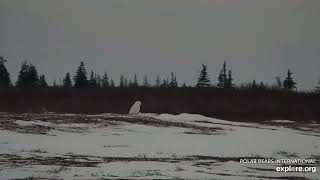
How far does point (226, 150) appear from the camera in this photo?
75.2ft

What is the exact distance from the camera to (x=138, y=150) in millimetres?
22000

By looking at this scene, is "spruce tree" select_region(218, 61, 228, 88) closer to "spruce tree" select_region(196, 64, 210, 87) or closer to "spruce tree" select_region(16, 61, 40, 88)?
"spruce tree" select_region(196, 64, 210, 87)

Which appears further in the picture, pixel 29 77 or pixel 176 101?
pixel 29 77

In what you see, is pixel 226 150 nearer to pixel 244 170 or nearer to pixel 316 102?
pixel 244 170

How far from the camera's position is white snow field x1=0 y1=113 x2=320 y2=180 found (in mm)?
15211

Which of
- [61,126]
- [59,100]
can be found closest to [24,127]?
[61,126]

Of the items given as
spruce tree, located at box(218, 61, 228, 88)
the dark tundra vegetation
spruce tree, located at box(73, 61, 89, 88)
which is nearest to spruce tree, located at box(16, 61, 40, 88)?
spruce tree, located at box(73, 61, 89, 88)

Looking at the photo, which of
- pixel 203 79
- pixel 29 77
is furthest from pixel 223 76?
pixel 29 77

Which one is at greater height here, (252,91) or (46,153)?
(252,91)

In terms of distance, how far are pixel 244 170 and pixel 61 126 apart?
54.4 feet

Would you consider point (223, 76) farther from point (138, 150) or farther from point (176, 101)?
point (138, 150)

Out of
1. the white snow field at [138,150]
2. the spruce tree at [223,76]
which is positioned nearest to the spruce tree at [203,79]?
the spruce tree at [223,76]

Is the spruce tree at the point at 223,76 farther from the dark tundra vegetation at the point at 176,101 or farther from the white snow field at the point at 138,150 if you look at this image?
the white snow field at the point at 138,150

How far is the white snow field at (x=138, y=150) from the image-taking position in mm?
15211
